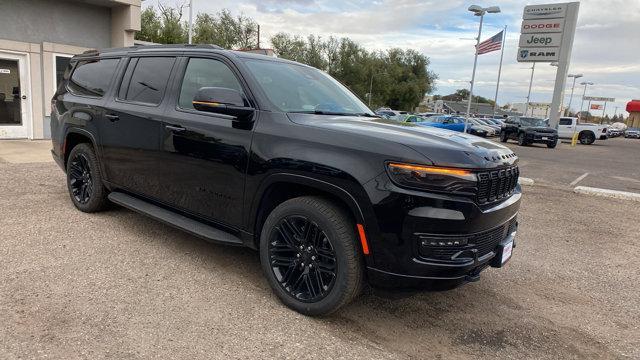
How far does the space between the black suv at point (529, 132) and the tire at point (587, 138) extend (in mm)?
7313

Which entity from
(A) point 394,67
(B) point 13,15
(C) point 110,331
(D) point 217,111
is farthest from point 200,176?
(A) point 394,67

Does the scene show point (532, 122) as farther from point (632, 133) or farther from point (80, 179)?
point (632, 133)

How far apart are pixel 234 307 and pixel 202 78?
1927 mm

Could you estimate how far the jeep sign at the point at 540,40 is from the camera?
31.5 metres

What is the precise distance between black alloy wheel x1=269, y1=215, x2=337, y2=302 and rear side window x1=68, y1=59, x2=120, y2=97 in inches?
111

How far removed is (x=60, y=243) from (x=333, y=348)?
2939 millimetres

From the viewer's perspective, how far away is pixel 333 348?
2824 mm

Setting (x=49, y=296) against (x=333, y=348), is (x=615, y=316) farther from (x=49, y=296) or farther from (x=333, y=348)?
(x=49, y=296)

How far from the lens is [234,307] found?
10.7 feet

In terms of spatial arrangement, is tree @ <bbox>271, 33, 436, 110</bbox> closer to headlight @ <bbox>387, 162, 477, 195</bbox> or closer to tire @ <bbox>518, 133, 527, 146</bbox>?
tire @ <bbox>518, 133, 527, 146</bbox>

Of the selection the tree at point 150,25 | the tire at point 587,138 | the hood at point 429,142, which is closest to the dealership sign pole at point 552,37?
the tire at point 587,138

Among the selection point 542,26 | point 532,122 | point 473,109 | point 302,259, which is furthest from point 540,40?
point 473,109

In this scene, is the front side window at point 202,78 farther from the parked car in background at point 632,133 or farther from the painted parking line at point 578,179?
the parked car in background at point 632,133

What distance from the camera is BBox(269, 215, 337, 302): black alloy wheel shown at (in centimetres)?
302
